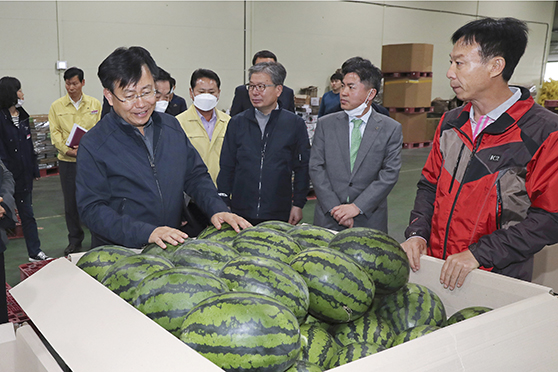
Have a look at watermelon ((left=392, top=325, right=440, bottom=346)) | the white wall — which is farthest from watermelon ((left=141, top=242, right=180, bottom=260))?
the white wall

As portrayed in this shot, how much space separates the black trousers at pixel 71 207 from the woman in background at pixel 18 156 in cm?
35

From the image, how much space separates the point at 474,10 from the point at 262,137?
1357cm

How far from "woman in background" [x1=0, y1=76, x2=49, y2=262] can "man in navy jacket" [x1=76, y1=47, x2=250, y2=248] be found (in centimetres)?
293

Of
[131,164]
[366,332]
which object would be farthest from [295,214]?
[366,332]

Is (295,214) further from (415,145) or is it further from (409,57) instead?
(415,145)

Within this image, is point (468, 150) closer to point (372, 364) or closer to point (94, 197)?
point (372, 364)

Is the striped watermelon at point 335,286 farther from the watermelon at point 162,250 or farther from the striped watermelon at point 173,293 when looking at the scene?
the watermelon at point 162,250

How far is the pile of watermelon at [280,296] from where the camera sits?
997mm

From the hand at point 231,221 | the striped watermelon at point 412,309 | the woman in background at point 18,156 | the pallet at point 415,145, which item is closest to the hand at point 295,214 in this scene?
the hand at point 231,221

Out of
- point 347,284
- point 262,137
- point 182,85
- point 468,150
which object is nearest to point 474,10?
point 182,85

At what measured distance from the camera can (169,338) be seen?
926 millimetres

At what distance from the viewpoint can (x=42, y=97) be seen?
8633mm

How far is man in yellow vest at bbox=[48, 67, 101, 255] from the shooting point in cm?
505

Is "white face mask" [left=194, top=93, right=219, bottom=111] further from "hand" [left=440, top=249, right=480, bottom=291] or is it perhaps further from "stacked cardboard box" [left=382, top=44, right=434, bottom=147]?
"stacked cardboard box" [left=382, top=44, right=434, bottom=147]
